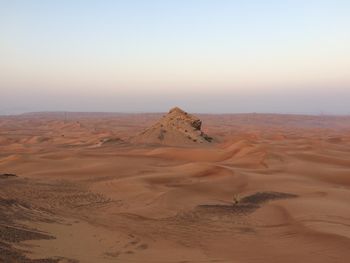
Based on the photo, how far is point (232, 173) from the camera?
546 inches

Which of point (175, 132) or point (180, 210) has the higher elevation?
point (175, 132)

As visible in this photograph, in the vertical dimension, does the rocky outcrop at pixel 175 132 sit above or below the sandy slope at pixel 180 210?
above

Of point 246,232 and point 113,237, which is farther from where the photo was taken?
point 246,232

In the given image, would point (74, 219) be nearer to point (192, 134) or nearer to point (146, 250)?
point (146, 250)

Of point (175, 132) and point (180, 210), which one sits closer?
point (180, 210)

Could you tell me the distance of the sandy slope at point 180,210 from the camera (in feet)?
21.2

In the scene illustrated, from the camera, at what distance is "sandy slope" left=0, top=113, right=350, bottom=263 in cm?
648

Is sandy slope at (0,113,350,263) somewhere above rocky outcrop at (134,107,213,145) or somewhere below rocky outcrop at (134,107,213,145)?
below

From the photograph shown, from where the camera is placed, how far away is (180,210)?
9953 millimetres

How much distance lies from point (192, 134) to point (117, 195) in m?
14.3

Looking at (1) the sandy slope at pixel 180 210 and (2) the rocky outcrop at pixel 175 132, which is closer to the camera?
(1) the sandy slope at pixel 180 210

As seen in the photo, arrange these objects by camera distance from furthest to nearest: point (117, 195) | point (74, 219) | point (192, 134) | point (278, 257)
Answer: point (192, 134), point (117, 195), point (74, 219), point (278, 257)

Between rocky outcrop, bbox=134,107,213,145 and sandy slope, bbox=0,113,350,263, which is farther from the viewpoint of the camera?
rocky outcrop, bbox=134,107,213,145

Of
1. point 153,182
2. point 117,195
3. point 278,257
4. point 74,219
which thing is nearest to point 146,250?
point 278,257
